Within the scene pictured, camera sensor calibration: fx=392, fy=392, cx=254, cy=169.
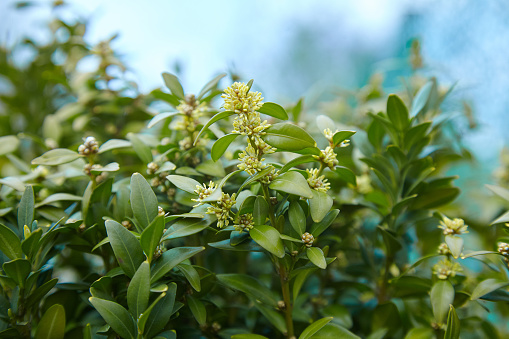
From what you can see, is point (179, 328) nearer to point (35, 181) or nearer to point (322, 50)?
point (35, 181)

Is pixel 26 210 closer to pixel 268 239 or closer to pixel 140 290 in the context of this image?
pixel 140 290

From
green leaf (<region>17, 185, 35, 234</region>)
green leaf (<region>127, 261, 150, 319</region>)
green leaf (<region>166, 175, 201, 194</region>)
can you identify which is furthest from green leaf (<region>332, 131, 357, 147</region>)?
green leaf (<region>17, 185, 35, 234</region>)

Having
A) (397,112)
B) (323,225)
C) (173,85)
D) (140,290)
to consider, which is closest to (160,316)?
(140,290)

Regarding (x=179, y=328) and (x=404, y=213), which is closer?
(x=179, y=328)

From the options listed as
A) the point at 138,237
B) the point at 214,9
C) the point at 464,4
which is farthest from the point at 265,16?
the point at 138,237

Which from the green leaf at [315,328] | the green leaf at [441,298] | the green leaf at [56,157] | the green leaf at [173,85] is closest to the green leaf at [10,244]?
the green leaf at [56,157]

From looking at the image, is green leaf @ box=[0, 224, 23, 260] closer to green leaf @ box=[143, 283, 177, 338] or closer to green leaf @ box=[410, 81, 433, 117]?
green leaf @ box=[143, 283, 177, 338]

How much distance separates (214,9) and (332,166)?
161cm

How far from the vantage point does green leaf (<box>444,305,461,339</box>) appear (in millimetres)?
553

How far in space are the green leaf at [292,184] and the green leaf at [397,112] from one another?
27 centimetres

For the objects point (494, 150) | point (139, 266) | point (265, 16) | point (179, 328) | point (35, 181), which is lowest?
point (179, 328)

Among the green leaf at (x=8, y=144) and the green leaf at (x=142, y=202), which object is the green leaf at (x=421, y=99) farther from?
the green leaf at (x=8, y=144)

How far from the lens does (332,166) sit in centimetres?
56

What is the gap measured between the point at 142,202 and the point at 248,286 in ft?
0.68
